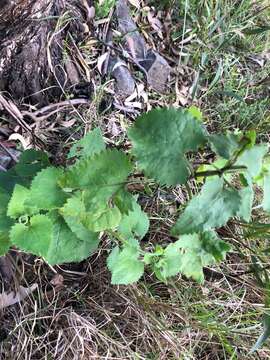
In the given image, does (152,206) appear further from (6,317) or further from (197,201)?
(197,201)

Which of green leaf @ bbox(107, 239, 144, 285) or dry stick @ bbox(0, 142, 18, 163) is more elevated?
dry stick @ bbox(0, 142, 18, 163)

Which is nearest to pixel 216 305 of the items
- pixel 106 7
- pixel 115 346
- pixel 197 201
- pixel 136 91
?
pixel 115 346

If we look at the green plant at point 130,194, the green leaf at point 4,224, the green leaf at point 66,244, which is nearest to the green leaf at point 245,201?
the green plant at point 130,194

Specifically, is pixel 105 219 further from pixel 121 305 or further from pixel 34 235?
pixel 121 305

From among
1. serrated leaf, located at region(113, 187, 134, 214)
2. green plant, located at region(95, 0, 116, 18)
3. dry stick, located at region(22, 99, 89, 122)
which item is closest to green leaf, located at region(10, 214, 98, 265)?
serrated leaf, located at region(113, 187, 134, 214)

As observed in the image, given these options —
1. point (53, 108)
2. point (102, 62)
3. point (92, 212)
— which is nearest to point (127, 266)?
point (92, 212)

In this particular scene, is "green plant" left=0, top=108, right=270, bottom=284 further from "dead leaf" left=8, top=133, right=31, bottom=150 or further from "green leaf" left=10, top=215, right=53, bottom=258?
"dead leaf" left=8, top=133, right=31, bottom=150
